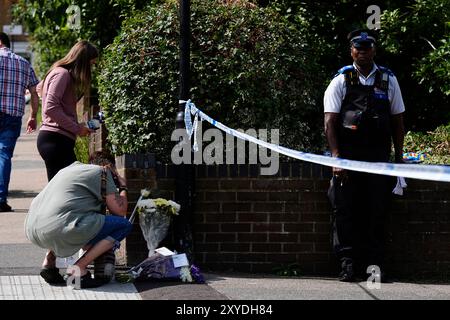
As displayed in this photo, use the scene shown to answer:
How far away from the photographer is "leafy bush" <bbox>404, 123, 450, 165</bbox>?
9.51 meters

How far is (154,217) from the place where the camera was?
7.39 m

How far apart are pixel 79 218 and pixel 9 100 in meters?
4.15

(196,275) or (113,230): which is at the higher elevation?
(113,230)

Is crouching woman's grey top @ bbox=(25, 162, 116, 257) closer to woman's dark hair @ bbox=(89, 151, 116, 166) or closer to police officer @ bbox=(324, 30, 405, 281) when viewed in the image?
woman's dark hair @ bbox=(89, 151, 116, 166)

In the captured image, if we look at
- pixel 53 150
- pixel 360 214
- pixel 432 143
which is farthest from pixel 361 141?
pixel 432 143

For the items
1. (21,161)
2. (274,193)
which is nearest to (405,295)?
(274,193)

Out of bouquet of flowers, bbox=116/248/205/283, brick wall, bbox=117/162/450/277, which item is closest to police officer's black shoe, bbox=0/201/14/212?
brick wall, bbox=117/162/450/277

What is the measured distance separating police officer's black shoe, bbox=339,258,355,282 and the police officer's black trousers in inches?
1.8

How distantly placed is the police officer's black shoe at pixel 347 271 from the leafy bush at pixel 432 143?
6.65 ft

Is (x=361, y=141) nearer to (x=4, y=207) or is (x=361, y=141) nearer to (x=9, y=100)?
(x=9, y=100)

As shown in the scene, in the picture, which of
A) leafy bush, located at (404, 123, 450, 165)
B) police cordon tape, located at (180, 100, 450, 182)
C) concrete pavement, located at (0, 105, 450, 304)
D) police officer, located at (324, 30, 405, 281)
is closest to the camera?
police cordon tape, located at (180, 100, 450, 182)

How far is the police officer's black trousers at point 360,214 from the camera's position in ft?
24.9

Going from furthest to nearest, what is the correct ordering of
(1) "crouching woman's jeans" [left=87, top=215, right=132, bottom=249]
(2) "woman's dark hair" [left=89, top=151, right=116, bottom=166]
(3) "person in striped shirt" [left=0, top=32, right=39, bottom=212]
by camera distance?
(3) "person in striped shirt" [left=0, top=32, right=39, bottom=212], (2) "woman's dark hair" [left=89, top=151, right=116, bottom=166], (1) "crouching woman's jeans" [left=87, top=215, right=132, bottom=249]

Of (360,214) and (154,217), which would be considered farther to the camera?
(360,214)
